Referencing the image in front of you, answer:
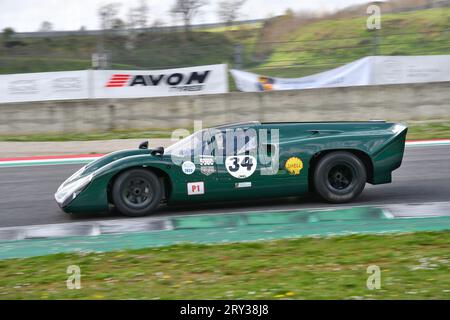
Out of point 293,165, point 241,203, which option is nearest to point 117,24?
point 241,203

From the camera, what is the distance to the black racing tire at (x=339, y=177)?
31.1 ft

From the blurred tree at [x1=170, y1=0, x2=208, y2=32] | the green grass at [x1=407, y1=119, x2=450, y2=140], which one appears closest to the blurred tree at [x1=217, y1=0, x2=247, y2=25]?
the blurred tree at [x1=170, y1=0, x2=208, y2=32]

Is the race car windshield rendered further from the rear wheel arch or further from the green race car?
the rear wheel arch

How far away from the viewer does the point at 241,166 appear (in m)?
9.30

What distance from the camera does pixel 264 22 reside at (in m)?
23.4

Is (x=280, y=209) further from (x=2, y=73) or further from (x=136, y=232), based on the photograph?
(x=2, y=73)

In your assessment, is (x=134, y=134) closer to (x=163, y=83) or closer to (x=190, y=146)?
(x=163, y=83)

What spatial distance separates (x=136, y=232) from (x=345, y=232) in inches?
99.8

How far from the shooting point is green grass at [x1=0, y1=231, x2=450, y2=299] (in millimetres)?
5754

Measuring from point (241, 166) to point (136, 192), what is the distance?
1427 mm

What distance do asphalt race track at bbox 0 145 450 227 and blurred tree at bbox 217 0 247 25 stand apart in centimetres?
1185

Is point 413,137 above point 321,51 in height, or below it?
below

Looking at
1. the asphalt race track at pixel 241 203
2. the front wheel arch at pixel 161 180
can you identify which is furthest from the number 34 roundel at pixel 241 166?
the front wheel arch at pixel 161 180
